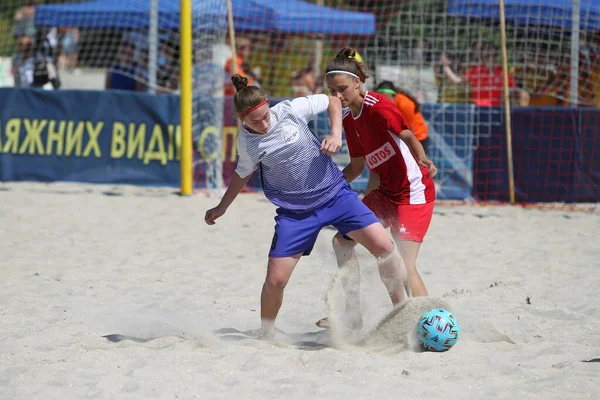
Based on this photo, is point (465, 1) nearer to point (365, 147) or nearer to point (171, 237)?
point (171, 237)

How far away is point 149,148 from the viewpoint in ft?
35.7

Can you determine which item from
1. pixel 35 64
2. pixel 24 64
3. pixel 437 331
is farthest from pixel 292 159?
pixel 24 64

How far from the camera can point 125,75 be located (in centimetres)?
1279

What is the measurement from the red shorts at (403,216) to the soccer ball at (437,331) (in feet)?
1.86

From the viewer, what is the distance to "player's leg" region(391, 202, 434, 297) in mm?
4684

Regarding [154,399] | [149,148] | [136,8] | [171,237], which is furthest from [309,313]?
[136,8]

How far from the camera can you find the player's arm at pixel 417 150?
448 centimetres

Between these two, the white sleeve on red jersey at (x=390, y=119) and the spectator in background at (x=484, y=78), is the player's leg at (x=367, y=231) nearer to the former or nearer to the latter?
the white sleeve on red jersey at (x=390, y=119)

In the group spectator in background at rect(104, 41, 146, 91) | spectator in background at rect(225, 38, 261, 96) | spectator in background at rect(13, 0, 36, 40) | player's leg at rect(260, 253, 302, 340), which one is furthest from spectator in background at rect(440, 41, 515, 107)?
spectator in background at rect(13, 0, 36, 40)

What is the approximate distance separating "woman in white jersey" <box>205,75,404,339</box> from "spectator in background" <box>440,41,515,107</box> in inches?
257

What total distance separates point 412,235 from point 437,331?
667 mm

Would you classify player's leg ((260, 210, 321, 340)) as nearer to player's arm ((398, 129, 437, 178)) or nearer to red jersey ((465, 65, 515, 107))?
player's arm ((398, 129, 437, 178))

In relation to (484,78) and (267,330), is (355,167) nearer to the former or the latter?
(267,330)

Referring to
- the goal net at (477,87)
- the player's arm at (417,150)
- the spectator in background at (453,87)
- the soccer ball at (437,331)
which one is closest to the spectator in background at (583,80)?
the goal net at (477,87)
